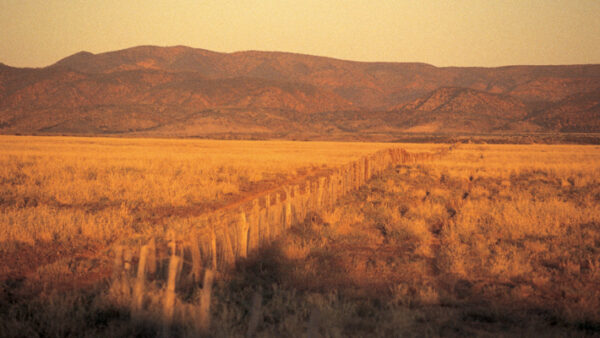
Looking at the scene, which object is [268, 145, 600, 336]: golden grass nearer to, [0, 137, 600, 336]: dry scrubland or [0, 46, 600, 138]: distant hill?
[0, 137, 600, 336]: dry scrubland

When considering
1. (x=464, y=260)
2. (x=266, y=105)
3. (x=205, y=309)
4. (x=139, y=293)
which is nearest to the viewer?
(x=205, y=309)

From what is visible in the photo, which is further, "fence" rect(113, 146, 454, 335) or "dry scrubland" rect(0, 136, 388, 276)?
"dry scrubland" rect(0, 136, 388, 276)

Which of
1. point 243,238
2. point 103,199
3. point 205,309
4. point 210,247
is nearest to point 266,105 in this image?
point 103,199

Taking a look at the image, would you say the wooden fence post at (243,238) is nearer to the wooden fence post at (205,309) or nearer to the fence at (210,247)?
the fence at (210,247)

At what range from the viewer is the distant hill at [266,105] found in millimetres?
97000

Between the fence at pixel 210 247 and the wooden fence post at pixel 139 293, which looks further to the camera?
the wooden fence post at pixel 139 293

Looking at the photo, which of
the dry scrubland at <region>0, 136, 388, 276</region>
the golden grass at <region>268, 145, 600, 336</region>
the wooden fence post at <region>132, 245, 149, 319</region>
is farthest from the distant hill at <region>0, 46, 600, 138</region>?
the wooden fence post at <region>132, 245, 149, 319</region>

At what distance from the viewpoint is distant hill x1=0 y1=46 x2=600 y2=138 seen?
97000mm

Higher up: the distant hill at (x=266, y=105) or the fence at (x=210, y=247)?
the distant hill at (x=266, y=105)

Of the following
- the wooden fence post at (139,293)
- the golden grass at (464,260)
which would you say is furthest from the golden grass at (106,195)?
the wooden fence post at (139,293)

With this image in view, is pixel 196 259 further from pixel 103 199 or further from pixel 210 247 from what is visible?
pixel 103 199

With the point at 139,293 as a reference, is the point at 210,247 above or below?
above

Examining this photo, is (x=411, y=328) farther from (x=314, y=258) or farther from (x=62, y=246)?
(x=62, y=246)

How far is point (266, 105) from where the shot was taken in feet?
375
